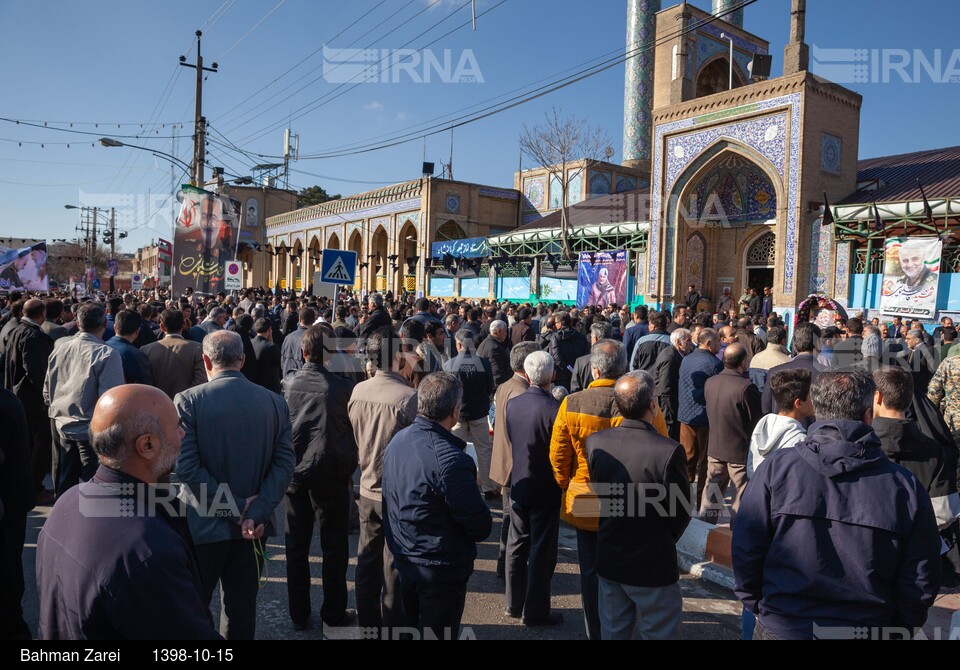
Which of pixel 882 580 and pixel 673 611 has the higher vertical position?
pixel 882 580

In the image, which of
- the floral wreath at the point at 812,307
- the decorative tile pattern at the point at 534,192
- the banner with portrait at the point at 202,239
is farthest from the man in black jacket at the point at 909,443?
the decorative tile pattern at the point at 534,192

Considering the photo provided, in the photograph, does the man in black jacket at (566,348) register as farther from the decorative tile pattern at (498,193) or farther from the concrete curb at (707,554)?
the decorative tile pattern at (498,193)

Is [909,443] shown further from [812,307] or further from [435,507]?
[812,307]

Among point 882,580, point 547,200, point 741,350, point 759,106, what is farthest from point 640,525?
point 547,200

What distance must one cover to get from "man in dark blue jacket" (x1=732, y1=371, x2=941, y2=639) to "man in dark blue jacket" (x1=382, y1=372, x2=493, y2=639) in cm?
125

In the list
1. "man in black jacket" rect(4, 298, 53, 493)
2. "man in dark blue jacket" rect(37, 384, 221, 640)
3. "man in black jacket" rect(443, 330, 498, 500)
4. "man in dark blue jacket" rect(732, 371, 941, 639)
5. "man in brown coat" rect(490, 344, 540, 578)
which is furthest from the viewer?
"man in black jacket" rect(443, 330, 498, 500)

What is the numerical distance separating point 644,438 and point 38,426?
5.57 metres

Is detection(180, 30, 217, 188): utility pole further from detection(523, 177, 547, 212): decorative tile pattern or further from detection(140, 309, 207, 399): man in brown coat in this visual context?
detection(523, 177, 547, 212): decorative tile pattern

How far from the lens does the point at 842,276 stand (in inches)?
682

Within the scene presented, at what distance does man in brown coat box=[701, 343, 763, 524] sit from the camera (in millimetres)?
5113

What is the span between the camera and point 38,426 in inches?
226

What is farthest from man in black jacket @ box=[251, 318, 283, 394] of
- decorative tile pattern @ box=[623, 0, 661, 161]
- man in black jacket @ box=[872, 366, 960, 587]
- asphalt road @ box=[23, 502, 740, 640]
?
decorative tile pattern @ box=[623, 0, 661, 161]

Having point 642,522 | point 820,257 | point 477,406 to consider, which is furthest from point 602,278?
point 642,522

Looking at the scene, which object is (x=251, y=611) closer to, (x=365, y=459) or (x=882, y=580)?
(x=365, y=459)
